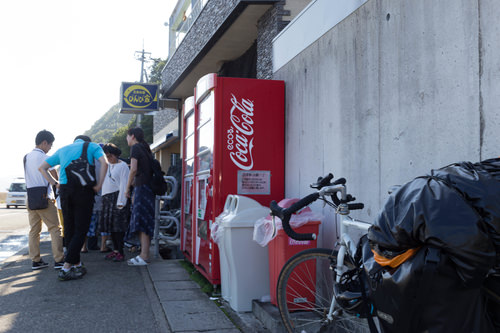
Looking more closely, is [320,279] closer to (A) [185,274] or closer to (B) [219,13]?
(A) [185,274]

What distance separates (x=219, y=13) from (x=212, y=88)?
14.1ft

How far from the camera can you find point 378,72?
3242 mm

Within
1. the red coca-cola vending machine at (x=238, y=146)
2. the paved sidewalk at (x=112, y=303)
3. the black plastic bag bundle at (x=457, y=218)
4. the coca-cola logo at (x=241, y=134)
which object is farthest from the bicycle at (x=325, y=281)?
the coca-cola logo at (x=241, y=134)

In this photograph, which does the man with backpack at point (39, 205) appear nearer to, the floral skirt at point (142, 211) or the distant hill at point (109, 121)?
the floral skirt at point (142, 211)

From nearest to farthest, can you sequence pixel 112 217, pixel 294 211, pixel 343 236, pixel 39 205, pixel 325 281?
pixel 294 211
pixel 343 236
pixel 325 281
pixel 39 205
pixel 112 217

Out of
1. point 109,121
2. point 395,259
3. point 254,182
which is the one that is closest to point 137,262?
point 254,182

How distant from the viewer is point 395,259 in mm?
1690

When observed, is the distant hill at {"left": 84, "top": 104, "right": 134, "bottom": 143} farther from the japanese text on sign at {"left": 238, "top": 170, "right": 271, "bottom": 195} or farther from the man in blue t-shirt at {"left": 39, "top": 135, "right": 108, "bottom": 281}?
the japanese text on sign at {"left": 238, "top": 170, "right": 271, "bottom": 195}

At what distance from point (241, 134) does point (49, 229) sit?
3167 mm

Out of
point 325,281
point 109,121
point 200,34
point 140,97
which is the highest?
point 109,121

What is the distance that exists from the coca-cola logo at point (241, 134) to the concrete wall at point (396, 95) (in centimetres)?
52

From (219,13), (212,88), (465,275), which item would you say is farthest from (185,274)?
(219,13)

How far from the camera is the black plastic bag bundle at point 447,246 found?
147 cm

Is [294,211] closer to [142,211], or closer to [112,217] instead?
[142,211]
